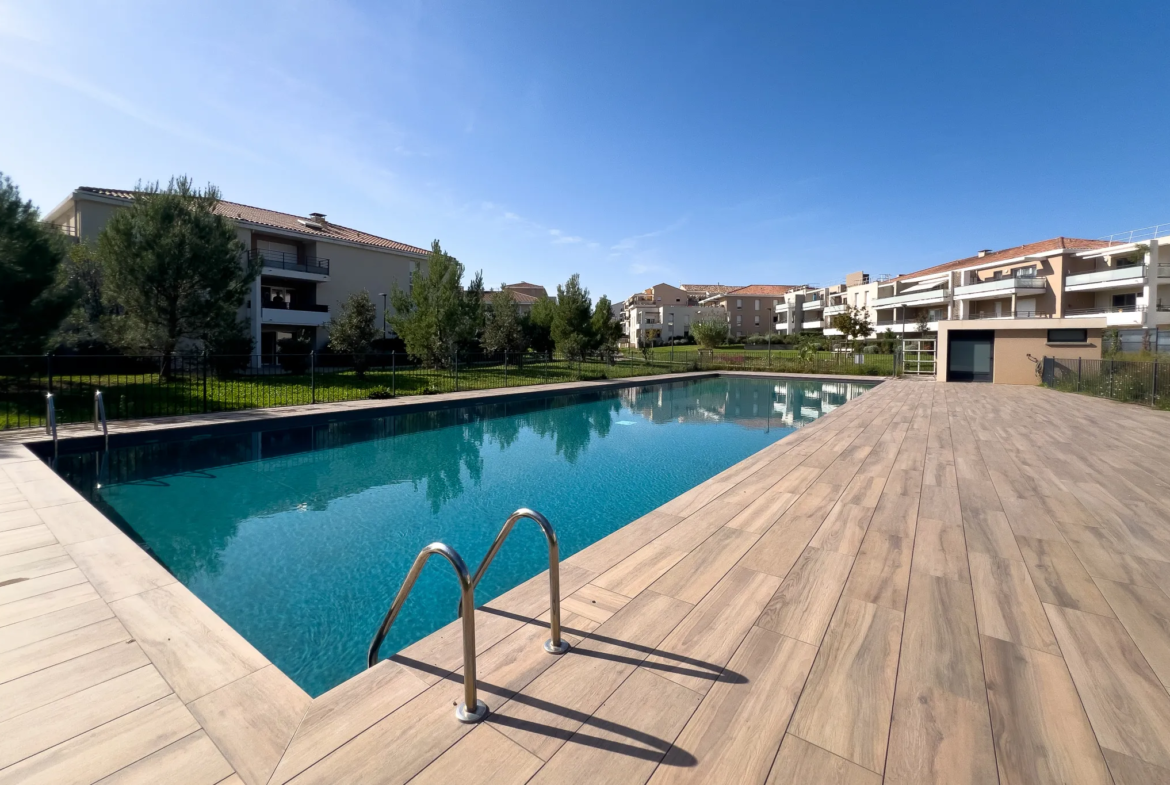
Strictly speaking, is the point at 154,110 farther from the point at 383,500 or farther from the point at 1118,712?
the point at 1118,712

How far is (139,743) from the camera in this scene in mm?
1771

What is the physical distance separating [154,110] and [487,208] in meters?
8.56

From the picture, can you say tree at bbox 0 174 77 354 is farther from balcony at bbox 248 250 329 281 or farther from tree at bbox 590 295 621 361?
tree at bbox 590 295 621 361

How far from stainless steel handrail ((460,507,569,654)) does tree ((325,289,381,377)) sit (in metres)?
17.3

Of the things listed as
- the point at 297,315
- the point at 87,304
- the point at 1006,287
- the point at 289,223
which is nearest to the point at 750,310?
the point at 1006,287

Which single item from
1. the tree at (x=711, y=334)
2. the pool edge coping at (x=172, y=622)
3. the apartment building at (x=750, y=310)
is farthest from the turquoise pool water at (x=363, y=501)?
the apartment building at (x=750, y=310)

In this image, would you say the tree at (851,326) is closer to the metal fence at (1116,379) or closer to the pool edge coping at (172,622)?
the metal fence at (1116,379)

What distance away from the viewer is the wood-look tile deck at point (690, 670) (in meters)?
1.69

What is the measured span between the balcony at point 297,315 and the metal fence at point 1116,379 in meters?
29.4

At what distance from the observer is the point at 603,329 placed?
31.0m

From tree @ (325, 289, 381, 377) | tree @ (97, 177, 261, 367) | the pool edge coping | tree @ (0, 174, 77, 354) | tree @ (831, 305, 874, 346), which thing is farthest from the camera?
tree @ (831, 305, 874, 346)

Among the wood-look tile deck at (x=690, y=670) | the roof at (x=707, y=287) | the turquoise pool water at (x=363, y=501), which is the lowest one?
the turquoise pool water at (x=363, y=501)

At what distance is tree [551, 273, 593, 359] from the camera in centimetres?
2780

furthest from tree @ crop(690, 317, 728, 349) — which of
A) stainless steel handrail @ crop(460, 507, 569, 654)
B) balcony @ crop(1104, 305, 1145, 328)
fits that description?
stainless steel handrail @ crop(460, 507, 569, 654)
